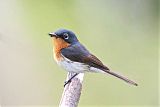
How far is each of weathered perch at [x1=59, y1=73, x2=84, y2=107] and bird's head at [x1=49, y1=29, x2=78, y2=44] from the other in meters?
0.19

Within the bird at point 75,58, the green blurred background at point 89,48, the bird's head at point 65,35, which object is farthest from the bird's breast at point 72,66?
the green blurred background at point 89,48

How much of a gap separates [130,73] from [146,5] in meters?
1.25

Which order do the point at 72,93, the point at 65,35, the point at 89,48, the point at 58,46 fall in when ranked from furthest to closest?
the point at 89,48, the point at 58,46, the point at 65,35, the point at 72,93

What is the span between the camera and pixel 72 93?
2.17 metres

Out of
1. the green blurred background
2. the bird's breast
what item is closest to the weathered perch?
the bird's breast

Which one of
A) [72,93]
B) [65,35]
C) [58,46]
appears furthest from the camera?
[58,46]

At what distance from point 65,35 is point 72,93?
0.29 metres

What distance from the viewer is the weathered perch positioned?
2.03m

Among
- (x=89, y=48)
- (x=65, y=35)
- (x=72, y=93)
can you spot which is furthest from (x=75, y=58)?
(x=89, y=48)

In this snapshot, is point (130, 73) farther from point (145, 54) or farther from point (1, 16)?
point (1, 16)

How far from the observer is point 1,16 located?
4266 mm

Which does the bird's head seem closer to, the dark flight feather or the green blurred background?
the dark flight feather

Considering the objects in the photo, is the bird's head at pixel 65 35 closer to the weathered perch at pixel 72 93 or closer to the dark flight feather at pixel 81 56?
the dark flight feather at pixel 81 56

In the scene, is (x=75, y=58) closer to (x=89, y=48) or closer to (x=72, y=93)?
(x=72, y=93)
